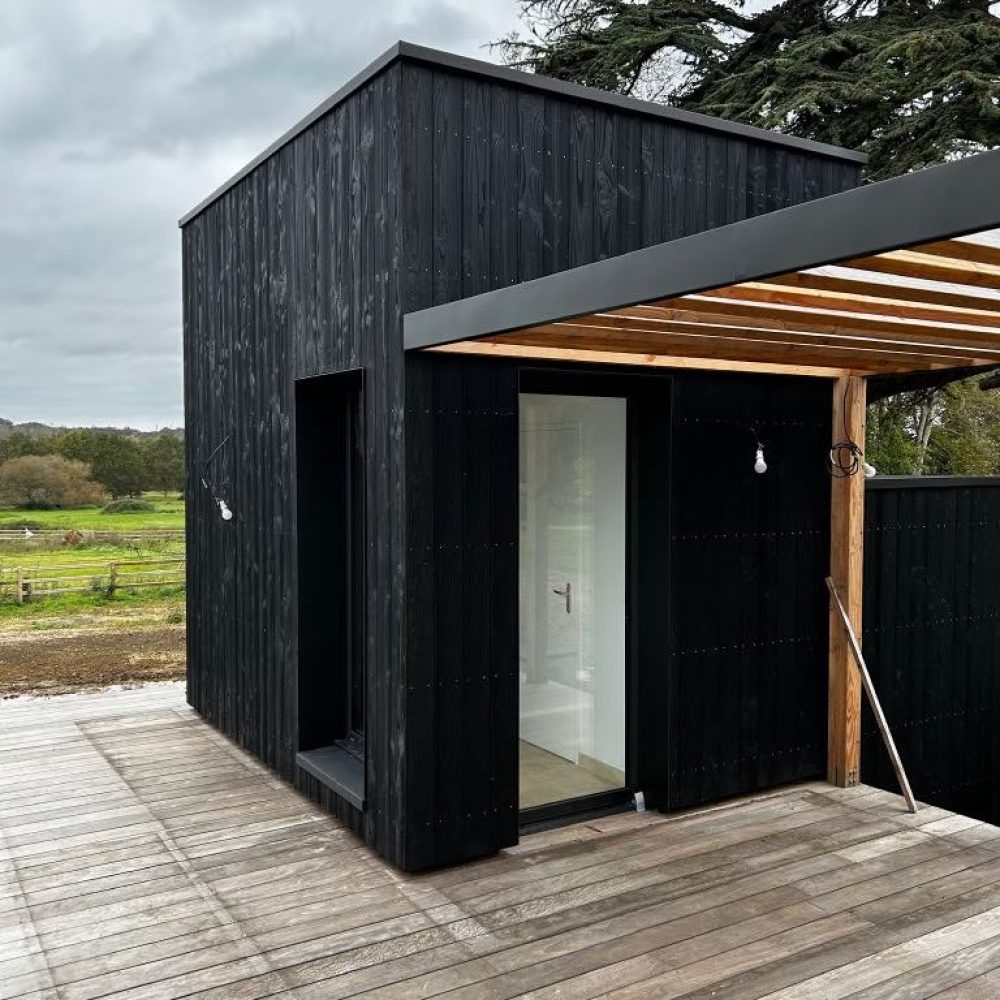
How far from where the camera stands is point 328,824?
4.13m

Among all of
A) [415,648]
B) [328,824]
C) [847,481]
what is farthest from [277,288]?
[847,481]

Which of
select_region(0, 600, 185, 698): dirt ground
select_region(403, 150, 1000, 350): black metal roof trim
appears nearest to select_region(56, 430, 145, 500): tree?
select_region(0, 600, 185, 698): dirt ground

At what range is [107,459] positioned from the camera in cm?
Result: 1390

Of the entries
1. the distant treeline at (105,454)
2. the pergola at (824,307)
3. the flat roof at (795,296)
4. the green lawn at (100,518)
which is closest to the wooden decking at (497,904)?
the pergola at (824,307)

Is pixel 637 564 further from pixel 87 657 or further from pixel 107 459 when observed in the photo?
pixel 107 459

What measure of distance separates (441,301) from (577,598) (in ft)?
5.00

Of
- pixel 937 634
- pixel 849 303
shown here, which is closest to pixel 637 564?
pixel 849 303

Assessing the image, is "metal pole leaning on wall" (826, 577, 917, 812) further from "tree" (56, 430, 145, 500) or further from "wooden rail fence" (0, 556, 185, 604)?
"tree" (56, 430, 145, 500)

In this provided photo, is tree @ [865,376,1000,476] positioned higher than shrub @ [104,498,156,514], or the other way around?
tree @ [865,376,1000,476]

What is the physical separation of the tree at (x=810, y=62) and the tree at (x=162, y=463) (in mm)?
7263

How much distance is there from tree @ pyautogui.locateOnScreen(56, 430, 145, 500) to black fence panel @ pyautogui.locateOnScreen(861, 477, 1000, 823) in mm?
11509

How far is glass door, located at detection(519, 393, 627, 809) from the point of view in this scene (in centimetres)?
432

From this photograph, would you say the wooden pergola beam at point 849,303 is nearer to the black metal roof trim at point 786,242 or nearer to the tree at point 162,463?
the black metal roof trim at point 786,242

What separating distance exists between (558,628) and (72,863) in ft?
7.18
